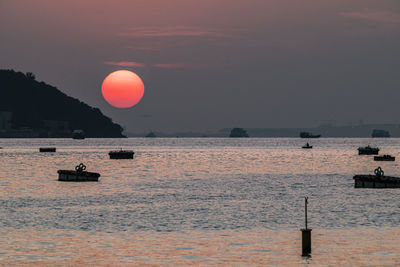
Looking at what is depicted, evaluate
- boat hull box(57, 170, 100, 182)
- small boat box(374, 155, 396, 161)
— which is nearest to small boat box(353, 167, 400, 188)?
boat hull box(57, 170, 100, 182)

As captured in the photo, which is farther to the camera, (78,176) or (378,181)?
(78,176)

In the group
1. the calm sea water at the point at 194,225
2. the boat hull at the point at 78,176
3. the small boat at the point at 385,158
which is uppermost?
the small boat at the point at 385,158

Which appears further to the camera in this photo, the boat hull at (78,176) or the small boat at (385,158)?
the small boat at (385,158)

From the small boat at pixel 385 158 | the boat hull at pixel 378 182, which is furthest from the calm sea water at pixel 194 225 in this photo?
the small boat at pixel 385 158

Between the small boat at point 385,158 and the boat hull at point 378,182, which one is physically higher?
the small boat at point 385,158

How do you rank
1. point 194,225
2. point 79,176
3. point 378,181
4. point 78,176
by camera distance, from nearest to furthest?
point 194,225, point 378,181, point 78,176, point 79,176

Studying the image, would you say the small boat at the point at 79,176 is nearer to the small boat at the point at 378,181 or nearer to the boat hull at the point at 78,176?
the boat hull at the point at 78,176

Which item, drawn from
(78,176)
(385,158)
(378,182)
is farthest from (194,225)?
(385,158)

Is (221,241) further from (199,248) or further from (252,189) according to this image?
(252,189)

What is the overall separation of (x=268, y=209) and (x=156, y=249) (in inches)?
1068

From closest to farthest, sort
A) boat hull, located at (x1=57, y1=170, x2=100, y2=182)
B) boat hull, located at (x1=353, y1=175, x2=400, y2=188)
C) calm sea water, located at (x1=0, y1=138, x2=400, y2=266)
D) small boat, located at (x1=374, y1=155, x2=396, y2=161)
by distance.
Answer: calm sea water, located at (x1=0, y1=138, x2=400, y2=266) < boat hull, located at (x1=353, y1=175, x2=400, y2=188) < boat hull, located at (x1=57, y1=170, x2=100, y2=182) < small boat, located at (x1=374, y1=155, x2=396, y2=161)

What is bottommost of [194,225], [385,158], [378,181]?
[194,225]

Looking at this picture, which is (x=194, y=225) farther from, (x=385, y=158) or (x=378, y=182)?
(x=385, y=158)

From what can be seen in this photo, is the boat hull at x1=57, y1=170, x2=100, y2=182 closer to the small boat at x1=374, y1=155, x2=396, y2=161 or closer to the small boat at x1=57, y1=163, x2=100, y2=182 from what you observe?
the small boat at x1=57, y1=163, x2=100, y2=182
